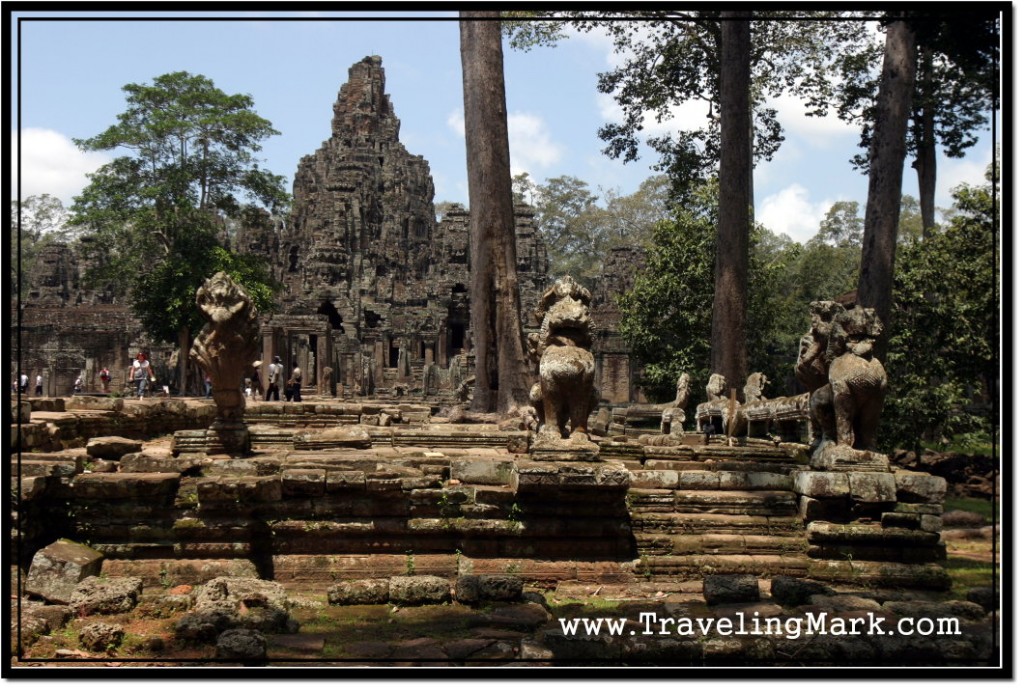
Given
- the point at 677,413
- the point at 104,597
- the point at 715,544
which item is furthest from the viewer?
the point at 677,413

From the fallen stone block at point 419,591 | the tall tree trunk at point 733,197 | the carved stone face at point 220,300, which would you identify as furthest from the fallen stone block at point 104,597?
the tall tree trunk at point 733,197

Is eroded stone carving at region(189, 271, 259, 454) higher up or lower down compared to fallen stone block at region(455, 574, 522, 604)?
higher up

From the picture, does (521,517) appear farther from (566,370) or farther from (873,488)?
(873,488)

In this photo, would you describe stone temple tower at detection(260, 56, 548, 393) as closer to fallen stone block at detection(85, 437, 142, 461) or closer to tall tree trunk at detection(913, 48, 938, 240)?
tall tree trunk at detection(913, 48, 938, 240)

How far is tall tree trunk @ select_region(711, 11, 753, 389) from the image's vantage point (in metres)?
14.7

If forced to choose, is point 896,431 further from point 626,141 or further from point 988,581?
point 626,141

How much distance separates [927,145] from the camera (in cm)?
1781

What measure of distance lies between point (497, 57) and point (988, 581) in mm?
9226

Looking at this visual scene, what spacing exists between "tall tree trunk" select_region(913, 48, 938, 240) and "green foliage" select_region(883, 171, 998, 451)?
1.44 metres

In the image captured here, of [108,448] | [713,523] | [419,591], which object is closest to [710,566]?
[713,523]

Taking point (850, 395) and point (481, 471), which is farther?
point (850, 395)

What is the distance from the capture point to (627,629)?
4816 millimetres

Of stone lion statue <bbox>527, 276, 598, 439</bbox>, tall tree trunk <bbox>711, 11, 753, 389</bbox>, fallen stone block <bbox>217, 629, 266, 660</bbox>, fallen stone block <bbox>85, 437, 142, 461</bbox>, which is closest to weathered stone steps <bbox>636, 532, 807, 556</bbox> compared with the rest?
stone lion statue <bbox>527, 276, 598, 439</bbox>

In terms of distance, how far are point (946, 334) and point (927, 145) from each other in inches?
207
